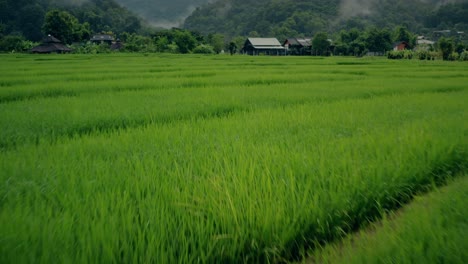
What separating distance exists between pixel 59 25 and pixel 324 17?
11062 centimetres

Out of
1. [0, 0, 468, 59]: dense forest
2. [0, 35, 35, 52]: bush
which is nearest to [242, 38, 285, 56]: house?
[0, 0, 468, 59]: dense forest

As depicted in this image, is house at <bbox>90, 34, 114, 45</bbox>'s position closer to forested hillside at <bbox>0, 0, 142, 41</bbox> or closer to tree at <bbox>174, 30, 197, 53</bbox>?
forested hillside at <bbox>0, 0, 142, 41</bbox>

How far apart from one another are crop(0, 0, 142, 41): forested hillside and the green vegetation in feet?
254

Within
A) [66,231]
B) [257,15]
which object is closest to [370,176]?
[66,231]

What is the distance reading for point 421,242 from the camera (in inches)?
35.9

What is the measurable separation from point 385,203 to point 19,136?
308 centimetres

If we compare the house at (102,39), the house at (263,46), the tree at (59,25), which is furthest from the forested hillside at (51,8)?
the house at (263,46)

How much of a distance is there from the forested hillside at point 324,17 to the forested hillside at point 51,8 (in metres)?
47.7

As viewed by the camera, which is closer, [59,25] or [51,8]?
[59,25]

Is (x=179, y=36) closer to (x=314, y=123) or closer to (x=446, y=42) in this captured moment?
(x=446, y=42)

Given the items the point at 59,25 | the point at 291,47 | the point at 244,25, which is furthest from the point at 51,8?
the point at 244,25

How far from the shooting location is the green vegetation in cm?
87

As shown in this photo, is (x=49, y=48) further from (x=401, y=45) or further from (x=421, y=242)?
(x=401, y=45)

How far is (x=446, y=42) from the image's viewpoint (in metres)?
39.6
